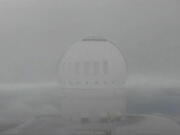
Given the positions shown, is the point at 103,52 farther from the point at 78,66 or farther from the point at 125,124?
the point at 125,124

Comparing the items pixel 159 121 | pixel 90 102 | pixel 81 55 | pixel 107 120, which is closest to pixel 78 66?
pixel 81 55

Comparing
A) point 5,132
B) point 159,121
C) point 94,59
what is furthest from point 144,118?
point 5,132

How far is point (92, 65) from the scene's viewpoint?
33.7 feet

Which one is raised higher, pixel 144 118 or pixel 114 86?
pixel 114 86

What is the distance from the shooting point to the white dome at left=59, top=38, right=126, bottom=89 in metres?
10.3

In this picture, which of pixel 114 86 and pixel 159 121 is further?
pixel 114 86

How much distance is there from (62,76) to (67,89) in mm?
453

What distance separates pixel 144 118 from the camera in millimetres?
9875

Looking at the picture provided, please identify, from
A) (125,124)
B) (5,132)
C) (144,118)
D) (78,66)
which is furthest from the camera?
(78,66)

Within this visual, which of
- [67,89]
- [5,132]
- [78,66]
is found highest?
[78,66]

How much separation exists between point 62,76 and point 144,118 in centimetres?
292

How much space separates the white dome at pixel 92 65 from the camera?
10.3 meters

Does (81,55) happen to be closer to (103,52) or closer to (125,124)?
(103,52)

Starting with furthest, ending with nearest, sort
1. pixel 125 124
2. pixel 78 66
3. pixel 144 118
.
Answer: pixel 78 66 → pixel 144 118 → pixel 125 124
